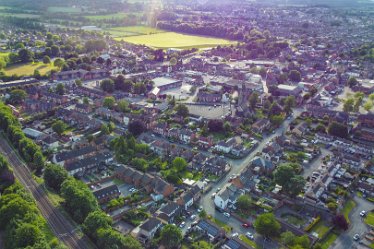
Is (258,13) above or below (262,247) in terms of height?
above

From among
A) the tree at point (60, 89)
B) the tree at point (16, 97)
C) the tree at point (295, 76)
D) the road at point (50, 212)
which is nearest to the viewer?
the road at point (50, 212)

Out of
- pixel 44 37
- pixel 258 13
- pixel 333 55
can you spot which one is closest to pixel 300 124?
pixel 333 55

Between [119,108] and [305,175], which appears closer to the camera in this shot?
[305,175]

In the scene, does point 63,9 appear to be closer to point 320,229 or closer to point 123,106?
point 123,106

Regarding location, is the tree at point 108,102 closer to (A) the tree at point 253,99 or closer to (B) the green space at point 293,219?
(A) the tree at point 253,99

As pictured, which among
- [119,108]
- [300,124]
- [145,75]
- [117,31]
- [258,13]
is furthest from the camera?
[258,13]

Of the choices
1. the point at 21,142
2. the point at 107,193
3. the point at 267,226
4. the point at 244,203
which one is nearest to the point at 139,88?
the point at 21,142

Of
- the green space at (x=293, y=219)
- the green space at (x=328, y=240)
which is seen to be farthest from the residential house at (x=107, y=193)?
the green space at (x=328, y=240)

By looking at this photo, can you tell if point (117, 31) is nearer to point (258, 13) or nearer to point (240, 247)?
point (258, 13)

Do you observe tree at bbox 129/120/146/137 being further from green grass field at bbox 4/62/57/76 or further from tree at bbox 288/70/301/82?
tree at bbox 288/70/301/82
